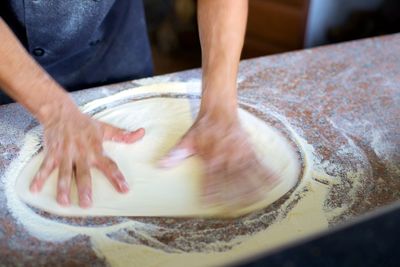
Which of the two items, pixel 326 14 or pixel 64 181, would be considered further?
pixel 326 14

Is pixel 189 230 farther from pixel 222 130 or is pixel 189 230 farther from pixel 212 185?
pixel 222 130

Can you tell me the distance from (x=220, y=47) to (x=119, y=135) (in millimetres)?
301

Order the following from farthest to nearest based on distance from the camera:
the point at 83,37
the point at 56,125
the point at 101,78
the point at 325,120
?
the point at 101,78 → the point at 83,37 → the point at 325,120 → the point at 56,125

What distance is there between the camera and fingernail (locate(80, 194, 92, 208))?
78 centimetres

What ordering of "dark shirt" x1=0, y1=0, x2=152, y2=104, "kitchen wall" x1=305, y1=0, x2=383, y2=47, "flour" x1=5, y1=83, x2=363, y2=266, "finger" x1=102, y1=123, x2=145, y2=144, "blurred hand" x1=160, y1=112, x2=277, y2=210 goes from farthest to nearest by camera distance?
"kitchen wall" x1=305, y1=0, x2=383, y2=47
"dark shirt" x1=0, y1=0, x2=152, y2=104
"finger" x1=102, y1=123, x2=145, y2=144
"blurred hand" x1=160, y1=112, x2=277, y2=210
"flour" x1=5, y1=83, x2=363, y2=266

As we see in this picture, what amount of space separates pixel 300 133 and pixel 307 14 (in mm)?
1350

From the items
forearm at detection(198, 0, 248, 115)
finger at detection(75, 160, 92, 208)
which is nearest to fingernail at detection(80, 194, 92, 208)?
finger at detection(75, 160, 92, 208)

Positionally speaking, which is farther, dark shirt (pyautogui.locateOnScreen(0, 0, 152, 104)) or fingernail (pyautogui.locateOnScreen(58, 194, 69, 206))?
dark shirt (pyautogui.locateOnScreen(0, 0, 152, 104))

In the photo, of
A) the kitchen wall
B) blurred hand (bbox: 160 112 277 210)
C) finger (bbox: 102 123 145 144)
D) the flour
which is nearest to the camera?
the flour

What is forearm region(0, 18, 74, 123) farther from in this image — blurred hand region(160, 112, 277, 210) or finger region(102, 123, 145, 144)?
blurred hand region(160, 112, 277, 210)

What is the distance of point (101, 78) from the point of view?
3.99ft

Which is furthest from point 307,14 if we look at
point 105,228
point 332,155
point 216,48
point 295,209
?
point 105,228

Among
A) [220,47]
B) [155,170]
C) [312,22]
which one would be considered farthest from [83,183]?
[312,22]

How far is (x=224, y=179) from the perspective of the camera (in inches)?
32.5
